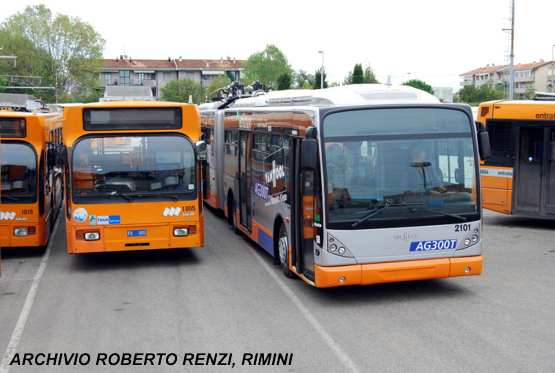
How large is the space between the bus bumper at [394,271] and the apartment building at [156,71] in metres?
113

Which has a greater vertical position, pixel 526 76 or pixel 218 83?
pixel 526 76

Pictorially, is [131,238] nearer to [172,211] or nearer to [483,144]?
[172,211]

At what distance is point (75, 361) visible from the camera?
730 centimetres

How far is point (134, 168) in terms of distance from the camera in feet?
38.9

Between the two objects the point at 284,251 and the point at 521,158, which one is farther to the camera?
the point at 521,158

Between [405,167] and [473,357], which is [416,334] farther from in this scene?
[405,167]

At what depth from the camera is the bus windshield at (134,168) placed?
11.7 m

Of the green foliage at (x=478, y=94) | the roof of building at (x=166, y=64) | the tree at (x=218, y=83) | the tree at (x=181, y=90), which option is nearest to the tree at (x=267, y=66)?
the roof of building at (x=166, y=64)

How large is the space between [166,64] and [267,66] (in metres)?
18.3

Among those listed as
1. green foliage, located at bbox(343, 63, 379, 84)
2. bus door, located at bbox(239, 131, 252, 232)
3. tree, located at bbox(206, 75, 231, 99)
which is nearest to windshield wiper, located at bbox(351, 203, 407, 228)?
bus door, located at bbox(239, 131, 252, 232)


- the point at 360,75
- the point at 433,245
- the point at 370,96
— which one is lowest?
the point at 433,245

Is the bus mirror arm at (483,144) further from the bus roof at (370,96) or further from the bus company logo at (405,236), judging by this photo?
the bus company logo at (405,236)

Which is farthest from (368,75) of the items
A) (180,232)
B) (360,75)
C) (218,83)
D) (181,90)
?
(181,90)

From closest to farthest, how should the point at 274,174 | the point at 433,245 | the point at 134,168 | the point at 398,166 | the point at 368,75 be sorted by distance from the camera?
the point at 398,166
the point at 433,245
the point at 274,174
the point at 134,168
the point at 368,75
